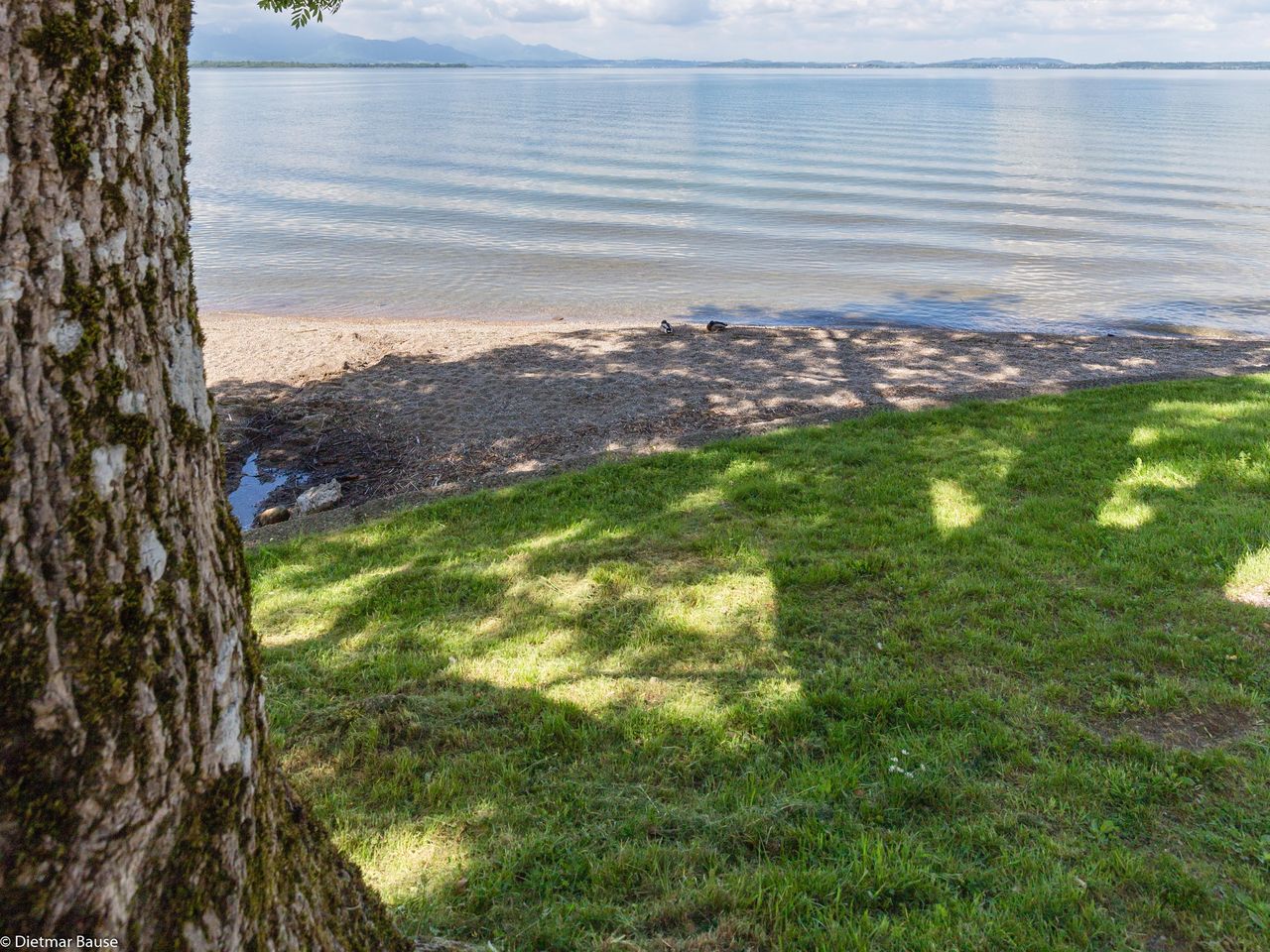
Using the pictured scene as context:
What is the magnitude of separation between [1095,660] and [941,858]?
1919 millimetres

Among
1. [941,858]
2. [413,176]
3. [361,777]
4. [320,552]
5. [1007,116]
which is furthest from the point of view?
[1007,116]

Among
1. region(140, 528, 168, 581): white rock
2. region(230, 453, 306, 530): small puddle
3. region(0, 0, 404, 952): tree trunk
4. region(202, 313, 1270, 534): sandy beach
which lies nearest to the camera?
region(0, 0, 404, 952): tree trunk

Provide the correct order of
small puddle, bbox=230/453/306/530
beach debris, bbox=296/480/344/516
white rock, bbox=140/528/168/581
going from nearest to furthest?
1. white rock, bbox=140/528/168/581
2. beach debris, bbox=296/480/344/516
3. small puddle, bbox=230/453/306/530

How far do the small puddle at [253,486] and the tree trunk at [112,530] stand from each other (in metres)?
6.49

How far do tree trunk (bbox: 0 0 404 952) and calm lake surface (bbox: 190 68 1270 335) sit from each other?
15973 millimetres

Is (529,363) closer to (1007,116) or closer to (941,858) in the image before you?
(941,858)

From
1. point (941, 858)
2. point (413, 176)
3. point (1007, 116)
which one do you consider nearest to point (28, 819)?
point (941, 858)

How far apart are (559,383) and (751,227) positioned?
15862 millimetres

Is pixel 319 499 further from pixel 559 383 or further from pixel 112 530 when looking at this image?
pixel 112 530

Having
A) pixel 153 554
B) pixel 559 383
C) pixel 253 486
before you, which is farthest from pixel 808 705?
pixel 559 383

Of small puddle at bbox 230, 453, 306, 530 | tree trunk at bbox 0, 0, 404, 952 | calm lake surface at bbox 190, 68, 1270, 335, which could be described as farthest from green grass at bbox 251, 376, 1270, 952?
calm lake surface at bbox 190, 68, 1270, 335

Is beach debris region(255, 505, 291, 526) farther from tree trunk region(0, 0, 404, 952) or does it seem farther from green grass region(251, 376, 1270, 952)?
tree trunk region(0, 0, 404, 952)

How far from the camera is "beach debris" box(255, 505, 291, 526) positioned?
7.61m

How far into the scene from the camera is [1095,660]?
449cm
